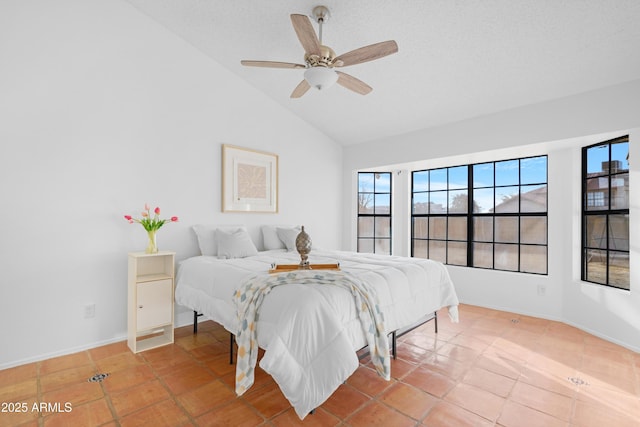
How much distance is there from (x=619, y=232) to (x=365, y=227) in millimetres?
3175

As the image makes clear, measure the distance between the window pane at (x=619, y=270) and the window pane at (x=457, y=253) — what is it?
1.59m

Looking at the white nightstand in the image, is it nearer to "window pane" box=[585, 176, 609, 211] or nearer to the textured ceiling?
the textured ceiling

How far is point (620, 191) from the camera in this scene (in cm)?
315

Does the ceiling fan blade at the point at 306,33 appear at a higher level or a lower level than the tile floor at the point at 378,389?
higher

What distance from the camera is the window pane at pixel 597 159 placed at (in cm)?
331

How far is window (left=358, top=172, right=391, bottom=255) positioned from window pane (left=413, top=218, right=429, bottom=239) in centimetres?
43

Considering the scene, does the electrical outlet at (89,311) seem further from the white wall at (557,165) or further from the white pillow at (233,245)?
the white wall at (557,165)

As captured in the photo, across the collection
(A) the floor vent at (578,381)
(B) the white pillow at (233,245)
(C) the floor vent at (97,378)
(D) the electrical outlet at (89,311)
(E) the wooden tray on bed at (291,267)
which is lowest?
(C) the floor vent at (97,378)

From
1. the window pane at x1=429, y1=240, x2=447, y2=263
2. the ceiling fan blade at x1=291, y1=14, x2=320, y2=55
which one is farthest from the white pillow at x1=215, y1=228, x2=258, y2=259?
the window pane at x1=429, y1=240, x2=447, y2=263

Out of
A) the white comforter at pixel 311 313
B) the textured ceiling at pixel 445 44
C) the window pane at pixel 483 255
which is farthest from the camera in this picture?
the window pane at pixel 483 255

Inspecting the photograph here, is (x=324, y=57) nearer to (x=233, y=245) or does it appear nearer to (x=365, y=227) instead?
(x=233, y=245)

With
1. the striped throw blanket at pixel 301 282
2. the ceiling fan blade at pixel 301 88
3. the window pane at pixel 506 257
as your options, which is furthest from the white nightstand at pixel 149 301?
the window pane at pixel 506 257

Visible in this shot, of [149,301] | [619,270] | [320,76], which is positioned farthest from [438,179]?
[149,301]

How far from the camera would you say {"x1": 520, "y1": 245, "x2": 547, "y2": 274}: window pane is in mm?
3916
